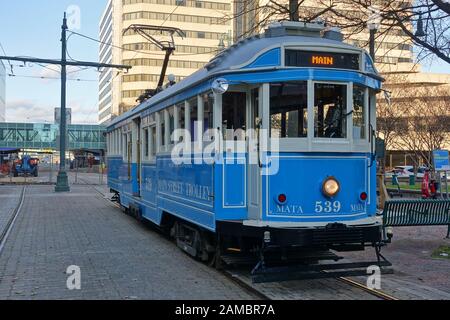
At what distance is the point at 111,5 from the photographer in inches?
4060

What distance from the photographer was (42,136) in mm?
85125

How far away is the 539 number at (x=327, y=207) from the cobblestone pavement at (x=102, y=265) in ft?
4.69

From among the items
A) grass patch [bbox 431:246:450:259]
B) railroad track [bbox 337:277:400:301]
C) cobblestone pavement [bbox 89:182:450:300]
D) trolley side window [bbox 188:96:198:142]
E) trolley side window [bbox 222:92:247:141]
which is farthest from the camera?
grass patch [bbox 431:246:450:259]

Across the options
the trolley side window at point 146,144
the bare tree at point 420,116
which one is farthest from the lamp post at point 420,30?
the bare tree at point 420,116

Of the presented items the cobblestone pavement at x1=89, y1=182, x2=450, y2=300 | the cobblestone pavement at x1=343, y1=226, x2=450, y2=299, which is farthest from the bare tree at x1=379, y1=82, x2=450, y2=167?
the cobblestone pavement at x1=89, y1=182, x2=450, y2=300

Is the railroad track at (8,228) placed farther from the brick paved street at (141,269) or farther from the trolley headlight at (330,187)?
the trolley headlight at (330,187)

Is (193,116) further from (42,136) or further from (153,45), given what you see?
(153,45)

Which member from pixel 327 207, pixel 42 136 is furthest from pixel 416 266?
pixel 42 136

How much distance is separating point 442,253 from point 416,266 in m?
1.41

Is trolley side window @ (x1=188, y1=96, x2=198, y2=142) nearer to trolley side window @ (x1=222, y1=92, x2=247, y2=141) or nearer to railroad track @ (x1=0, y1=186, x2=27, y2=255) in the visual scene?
trolley side window @ (x1=222, y1=92, x2=247, y2=141)

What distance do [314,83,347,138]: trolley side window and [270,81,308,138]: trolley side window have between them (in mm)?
158

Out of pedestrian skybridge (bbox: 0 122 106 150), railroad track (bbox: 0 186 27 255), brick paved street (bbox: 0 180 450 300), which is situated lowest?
brick paved street (bbox: 0 180 450 300)

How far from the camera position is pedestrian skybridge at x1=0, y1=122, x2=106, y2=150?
80.9 m

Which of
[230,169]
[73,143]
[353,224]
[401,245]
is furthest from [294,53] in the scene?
[73,143]
